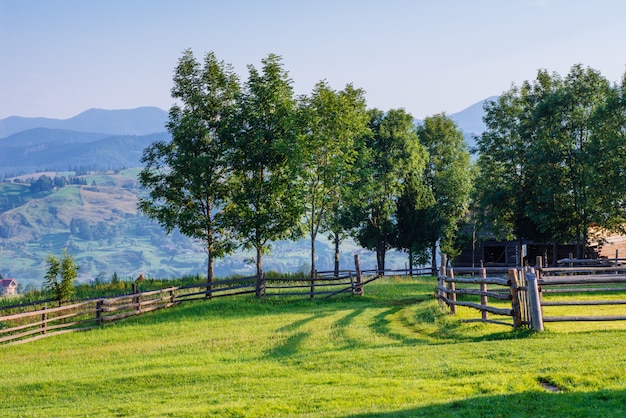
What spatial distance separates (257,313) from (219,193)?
10.6 metres

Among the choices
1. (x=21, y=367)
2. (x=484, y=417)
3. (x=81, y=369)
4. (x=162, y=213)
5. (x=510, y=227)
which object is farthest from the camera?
(x=510, y=227)

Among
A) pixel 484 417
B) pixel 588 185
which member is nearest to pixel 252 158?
pixel 588 185

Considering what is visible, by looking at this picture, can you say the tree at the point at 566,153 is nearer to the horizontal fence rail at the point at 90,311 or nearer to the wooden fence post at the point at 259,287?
the horizontal fence rail at the point at 90,311

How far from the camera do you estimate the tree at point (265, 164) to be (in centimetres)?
3903

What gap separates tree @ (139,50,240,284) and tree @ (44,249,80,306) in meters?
6.77

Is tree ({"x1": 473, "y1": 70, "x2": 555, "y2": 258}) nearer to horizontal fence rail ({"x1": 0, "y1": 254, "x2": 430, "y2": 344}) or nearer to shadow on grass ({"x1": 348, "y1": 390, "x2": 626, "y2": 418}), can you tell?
horizontal fence rail ({"x1": 0, "y1": 254, "x2": 430, "y2": 344})

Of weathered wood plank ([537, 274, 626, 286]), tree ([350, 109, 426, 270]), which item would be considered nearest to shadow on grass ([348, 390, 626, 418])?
weathered wood plank ([537, 274, 626, 286])

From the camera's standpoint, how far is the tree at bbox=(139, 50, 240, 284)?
3906cm

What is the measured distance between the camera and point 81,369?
19.4 m

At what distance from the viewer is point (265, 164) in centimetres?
4031

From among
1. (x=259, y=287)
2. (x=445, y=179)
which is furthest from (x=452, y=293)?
(x=445, y=179)

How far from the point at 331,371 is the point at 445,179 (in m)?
50.7

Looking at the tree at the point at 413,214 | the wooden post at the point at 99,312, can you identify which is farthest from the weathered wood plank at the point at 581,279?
the tree at the point at 413,214

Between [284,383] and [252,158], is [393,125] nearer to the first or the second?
[252,158]
